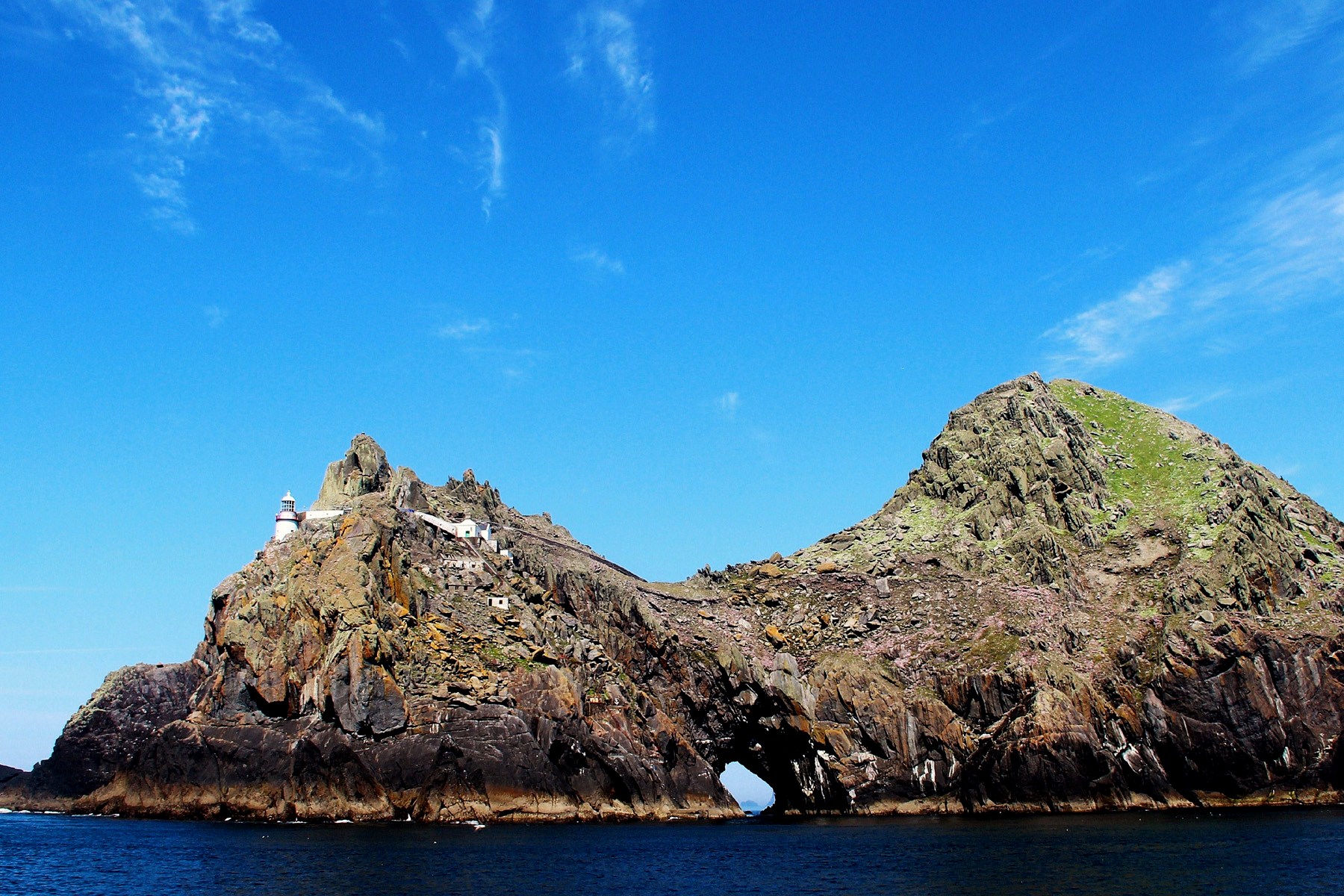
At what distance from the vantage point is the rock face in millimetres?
104812

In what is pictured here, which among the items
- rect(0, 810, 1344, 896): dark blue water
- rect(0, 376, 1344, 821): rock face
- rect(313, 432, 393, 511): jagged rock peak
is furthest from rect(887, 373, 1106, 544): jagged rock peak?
rect(313, 432, 393, 511): jagged rock peak

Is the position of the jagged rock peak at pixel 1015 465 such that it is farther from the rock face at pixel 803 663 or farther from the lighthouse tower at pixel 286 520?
the lighthouse tower at pixel 286 520

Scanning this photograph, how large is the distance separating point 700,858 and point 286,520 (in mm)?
76585

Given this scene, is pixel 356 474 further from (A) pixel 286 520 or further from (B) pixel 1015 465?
(B) pixel 1015 465

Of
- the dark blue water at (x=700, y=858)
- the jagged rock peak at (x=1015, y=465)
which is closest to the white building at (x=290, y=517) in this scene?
the dark blue water at (x=700, y=858)

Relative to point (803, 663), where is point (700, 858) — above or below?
below

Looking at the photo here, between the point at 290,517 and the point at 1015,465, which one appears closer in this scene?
the point at 290,517

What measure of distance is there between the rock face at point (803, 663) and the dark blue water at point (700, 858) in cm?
795

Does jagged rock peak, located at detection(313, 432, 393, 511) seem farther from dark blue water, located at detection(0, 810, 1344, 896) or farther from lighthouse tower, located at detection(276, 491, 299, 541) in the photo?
dark blue water, located at detection(0, 810, 1344, 896)

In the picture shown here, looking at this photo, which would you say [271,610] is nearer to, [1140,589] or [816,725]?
[816,725]

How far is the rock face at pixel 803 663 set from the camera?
105 m

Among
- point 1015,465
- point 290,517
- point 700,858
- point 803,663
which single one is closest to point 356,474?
point 290,517

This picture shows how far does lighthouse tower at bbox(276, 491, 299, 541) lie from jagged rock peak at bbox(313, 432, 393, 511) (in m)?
2.90

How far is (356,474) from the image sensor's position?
141 metres
